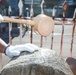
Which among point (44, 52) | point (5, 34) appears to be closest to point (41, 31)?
point (44, 52)

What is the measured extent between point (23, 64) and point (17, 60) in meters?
0.10

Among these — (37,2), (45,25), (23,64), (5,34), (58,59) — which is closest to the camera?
(23,64)

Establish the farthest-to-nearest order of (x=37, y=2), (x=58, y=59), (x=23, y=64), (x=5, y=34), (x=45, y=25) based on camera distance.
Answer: (x=37, y=2) → (x=5, y=34) → (x=45, y=25) → (x=58, y=59) → (x=23, y=64)

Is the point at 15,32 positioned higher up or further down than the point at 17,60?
further down

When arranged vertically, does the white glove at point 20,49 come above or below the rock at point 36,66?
above

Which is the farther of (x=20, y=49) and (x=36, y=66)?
(x=20, y=49)

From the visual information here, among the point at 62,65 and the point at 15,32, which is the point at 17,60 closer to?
the point at 62,65

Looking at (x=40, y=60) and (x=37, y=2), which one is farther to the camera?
(x=37, y=2)

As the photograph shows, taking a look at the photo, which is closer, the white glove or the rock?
the rock

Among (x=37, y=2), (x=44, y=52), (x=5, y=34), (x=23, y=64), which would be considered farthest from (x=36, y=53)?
(x=37, y=2)

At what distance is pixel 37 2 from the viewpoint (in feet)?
38.7

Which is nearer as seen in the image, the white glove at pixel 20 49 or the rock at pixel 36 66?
the rock at pixel 36 66

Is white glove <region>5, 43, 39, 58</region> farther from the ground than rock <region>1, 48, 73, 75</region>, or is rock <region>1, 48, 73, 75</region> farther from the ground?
white glove <region>5, 43, 39, 58</region>

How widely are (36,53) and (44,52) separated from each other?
→ 7cm
